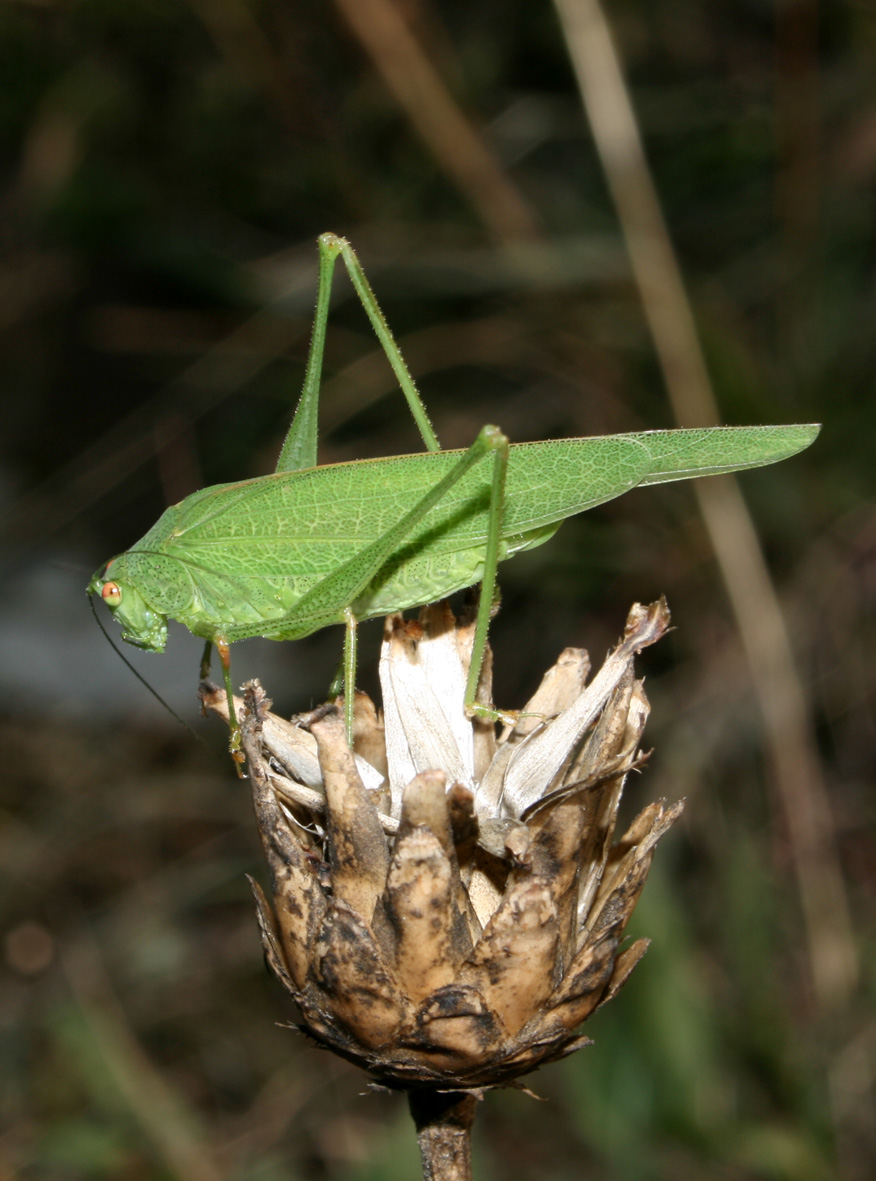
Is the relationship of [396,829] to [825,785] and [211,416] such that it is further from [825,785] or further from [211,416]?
[211,416]

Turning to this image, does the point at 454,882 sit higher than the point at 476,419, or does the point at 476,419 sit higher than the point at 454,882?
the point at 476,419

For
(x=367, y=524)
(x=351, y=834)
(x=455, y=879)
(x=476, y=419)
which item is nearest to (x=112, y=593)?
(x=367, y=524)

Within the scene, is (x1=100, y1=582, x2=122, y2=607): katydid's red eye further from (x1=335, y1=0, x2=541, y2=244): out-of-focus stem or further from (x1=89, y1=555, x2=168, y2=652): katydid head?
(x1=335, y1=0, x2=541, y2=244): out-of-focus stem

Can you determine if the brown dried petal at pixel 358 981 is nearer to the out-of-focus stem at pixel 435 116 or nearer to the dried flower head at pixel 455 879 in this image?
the dried flower head at pixel 455 879

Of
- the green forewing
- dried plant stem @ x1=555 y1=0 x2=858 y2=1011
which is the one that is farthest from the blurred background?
the green forewing

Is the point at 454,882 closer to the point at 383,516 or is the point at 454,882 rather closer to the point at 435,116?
the point at 383,516

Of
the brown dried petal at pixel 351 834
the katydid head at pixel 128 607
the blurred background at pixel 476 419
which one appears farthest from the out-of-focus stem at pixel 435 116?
the brown dried petal at pixel 351 834

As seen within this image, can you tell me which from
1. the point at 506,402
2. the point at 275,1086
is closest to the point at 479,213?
the point at 506,402
